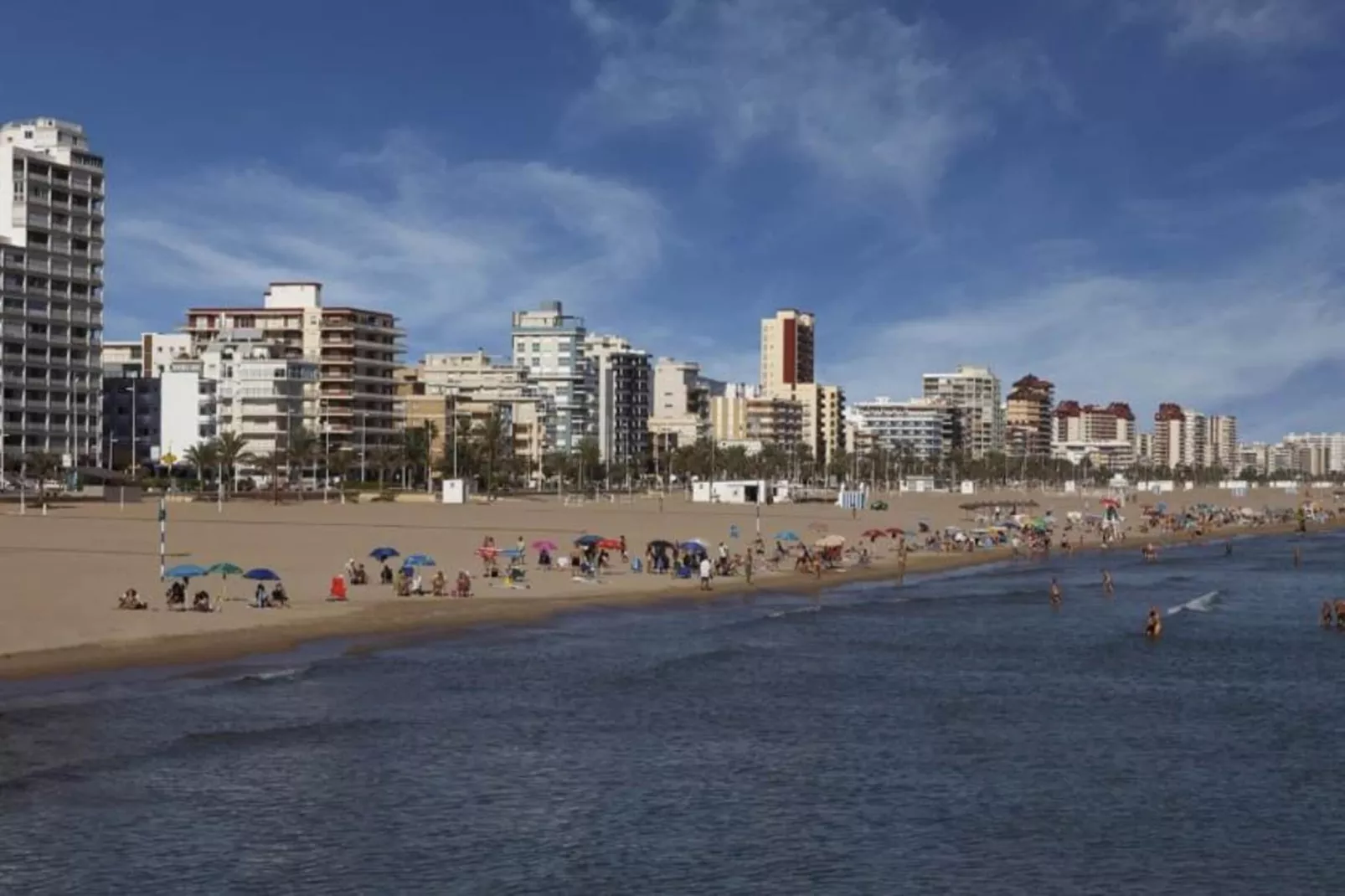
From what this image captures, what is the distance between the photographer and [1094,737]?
97.6 ft

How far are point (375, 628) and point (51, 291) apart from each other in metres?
95.3

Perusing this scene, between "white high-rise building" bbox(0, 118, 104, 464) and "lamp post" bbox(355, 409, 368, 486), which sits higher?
"white high-rise building" bbox(0, 118, 104, 464)

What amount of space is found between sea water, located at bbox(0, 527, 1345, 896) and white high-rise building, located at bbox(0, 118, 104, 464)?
3635 inches

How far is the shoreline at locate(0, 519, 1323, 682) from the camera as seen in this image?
33.1m

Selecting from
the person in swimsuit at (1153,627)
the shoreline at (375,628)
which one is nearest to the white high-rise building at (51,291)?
the shoreline at (375,628)

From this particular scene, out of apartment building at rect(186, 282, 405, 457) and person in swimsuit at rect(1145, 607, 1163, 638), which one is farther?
apartment building at rect(186, 282, 405, 457)

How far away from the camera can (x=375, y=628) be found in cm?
4166

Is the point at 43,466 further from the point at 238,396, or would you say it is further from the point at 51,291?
the point at 238,396

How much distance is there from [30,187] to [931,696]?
10997cm

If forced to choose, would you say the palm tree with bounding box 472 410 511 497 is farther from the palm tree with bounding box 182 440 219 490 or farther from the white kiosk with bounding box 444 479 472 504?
the palm tree with bounding box 182 440 219 490

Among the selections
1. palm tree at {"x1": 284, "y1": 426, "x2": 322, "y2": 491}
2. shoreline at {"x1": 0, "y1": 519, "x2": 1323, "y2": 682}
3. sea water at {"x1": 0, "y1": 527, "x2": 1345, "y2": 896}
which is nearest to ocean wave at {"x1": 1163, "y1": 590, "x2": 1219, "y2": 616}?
sea water at {"x1": 0, "y1": 527, "x2": 1345, "y2": 896}

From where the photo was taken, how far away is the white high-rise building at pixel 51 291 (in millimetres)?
121062

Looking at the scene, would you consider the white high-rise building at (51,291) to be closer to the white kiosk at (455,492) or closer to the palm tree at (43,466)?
the palm tree at (43,466)

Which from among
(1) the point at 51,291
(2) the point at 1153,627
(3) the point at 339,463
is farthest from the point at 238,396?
(2) the point at 1153,627
